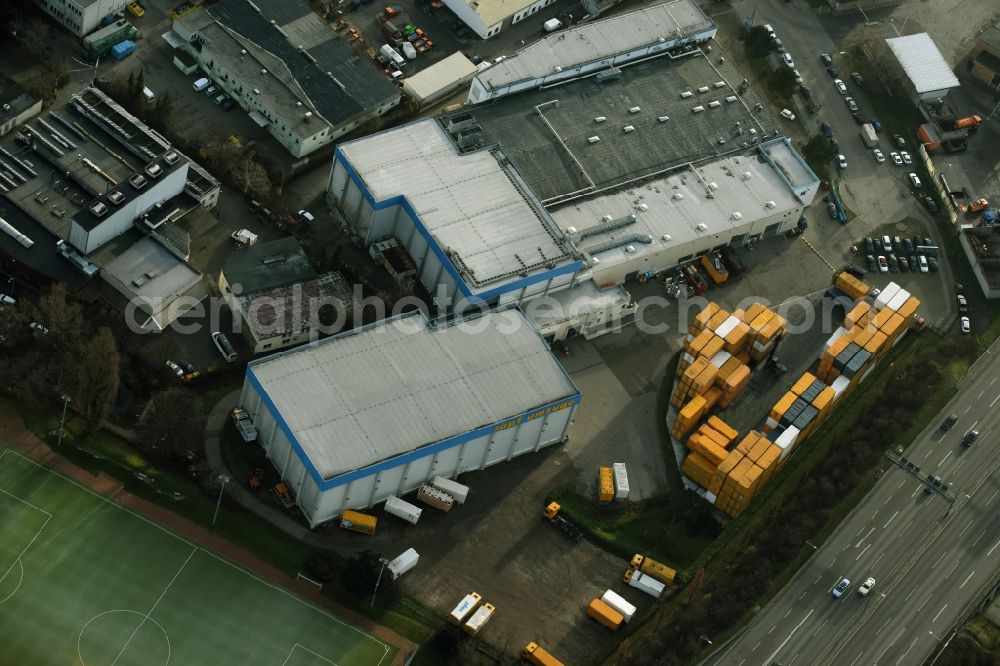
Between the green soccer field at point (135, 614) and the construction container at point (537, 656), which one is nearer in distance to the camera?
the green soccer field at point (135, 614)

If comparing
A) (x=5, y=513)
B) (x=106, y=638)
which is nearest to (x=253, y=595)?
(x=106, y=638)

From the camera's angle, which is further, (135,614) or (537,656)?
(537,656)

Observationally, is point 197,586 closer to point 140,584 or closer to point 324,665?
point 140,584

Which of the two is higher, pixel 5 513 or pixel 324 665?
pixel 5 513

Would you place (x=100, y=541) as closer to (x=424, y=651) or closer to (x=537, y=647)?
(x=424, y=651)

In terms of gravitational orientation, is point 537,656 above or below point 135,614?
below

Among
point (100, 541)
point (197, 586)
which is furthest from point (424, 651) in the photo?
point (100, 541)
